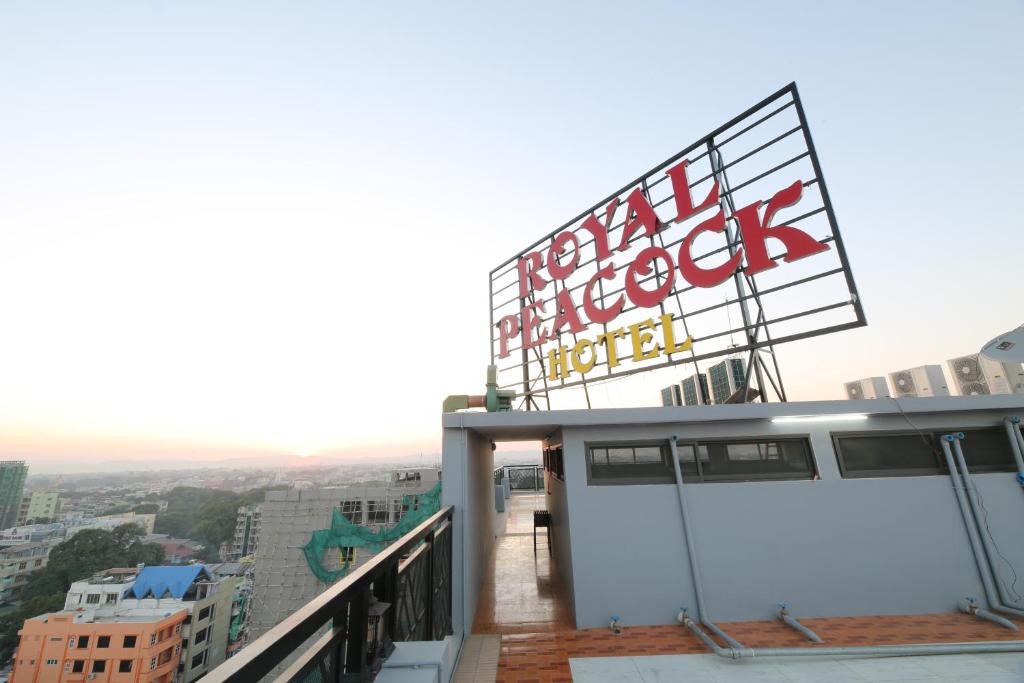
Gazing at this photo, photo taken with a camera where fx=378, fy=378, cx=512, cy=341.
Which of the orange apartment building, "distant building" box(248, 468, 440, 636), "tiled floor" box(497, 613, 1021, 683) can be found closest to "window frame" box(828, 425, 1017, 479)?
"tiled floor" box(497, 613, 1021, 683)

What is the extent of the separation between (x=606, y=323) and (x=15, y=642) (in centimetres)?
5517

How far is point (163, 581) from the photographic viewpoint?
28.1 meters

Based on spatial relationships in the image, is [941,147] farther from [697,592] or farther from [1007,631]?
[697,592]

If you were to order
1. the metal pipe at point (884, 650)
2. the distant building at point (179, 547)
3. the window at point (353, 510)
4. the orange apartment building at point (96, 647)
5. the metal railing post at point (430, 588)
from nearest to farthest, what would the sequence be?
the metal railing post at point (430, 588), the metal pipe at point (884, 650), the orange apartment building at point (96, 647), the window at point (353, 510), the distant building at point (179, 547)


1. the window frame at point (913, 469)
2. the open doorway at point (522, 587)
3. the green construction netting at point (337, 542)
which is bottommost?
the green construction netting at point (337, 542)

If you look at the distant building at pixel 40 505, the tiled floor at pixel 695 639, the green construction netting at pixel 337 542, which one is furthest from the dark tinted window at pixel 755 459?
the distant building at pixel 40 505

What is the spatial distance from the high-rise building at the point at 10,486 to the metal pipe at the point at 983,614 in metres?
44.4

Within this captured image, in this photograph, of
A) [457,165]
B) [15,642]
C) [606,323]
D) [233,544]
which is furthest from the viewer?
[233,544]

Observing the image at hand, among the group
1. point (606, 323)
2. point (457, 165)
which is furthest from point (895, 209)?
point (457, 165)

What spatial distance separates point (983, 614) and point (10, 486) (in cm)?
4914

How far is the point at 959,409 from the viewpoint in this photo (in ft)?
19.1

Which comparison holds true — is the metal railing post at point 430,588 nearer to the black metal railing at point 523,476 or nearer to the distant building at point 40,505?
the black metal railing at point 523,476

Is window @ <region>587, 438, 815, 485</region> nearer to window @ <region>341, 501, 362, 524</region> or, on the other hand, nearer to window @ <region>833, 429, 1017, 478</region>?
window @ <region>833, 429, 1017, 478</region>

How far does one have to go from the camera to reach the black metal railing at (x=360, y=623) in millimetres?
1317
